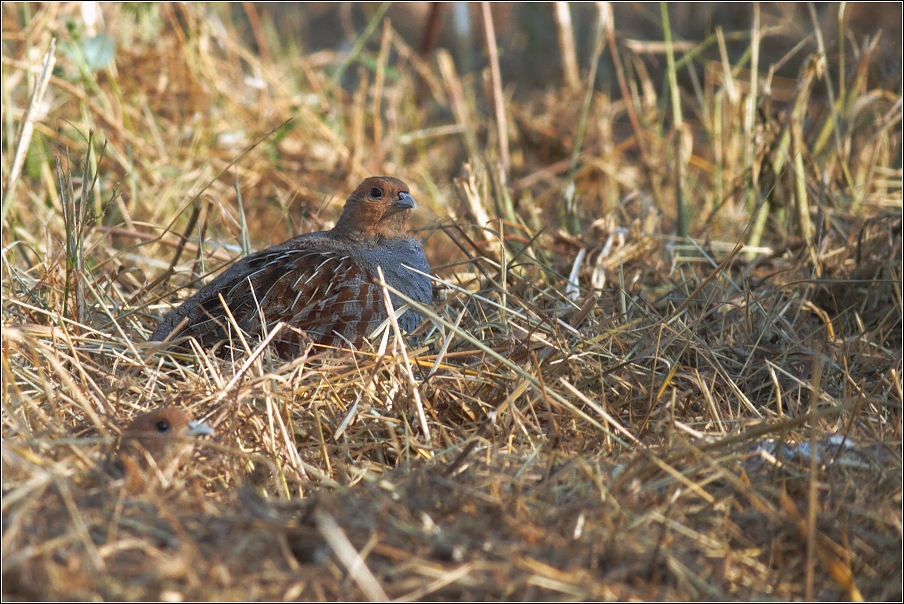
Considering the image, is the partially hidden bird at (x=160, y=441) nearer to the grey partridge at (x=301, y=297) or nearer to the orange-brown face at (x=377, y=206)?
the grey partridge at (x=301, y=297)

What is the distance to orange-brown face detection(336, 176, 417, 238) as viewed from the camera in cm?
423

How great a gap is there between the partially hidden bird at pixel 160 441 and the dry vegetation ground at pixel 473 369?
7cm

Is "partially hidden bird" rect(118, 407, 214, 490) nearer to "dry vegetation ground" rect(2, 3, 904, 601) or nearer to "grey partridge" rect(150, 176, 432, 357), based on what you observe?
"dry vegetation ground" rect(2, 3, 904, 601)

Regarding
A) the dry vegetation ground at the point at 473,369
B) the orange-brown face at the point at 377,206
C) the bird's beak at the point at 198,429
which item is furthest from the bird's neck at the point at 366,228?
the bird's beak at the point at 198,429

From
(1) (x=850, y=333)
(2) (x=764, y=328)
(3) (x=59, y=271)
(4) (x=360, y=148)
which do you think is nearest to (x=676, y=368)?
(2) (x=764, y=328)

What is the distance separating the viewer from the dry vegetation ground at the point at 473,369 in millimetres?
2090

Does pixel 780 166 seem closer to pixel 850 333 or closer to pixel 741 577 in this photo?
pixel 850 333

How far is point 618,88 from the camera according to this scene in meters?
8.16

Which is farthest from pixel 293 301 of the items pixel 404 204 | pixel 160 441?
pixel 160 441

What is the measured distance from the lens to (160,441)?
256 centimetres

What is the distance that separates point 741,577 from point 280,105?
16.5 feet

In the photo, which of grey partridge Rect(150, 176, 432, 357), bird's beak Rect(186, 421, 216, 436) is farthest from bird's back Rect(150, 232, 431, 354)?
bird's beak Rect(186, 421, 216, 436)

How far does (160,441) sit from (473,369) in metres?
1.15

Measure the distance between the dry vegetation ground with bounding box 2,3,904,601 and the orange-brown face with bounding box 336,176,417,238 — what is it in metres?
0.27
